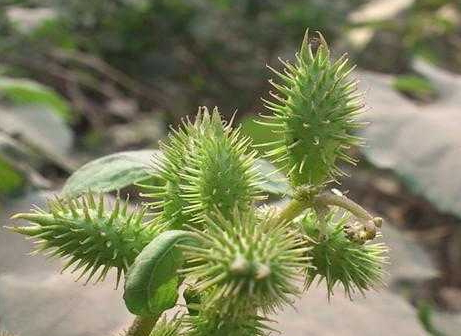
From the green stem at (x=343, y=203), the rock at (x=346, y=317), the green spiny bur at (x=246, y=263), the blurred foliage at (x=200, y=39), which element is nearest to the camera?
the green spiny bur at (x=246, y=263)

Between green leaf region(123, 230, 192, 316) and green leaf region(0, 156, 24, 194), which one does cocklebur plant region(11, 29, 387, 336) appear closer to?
green leaf region(123, 230, 192, 316)

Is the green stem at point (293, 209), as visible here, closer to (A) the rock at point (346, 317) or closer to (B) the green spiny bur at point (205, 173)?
(B) the green spiny bur at point (205, 173)

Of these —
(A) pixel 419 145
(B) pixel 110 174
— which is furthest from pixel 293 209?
(A) pixel 419 145

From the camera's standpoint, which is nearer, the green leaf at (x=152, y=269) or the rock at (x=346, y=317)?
the green leaf at (x=152, y=269)

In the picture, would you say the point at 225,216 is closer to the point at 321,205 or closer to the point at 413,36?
the point at 321,205

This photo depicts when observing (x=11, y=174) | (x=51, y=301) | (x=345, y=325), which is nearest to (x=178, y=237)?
(x=51, y=301)

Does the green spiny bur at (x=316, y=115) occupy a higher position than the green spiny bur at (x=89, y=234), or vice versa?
the green spiny bur at (x=316, y=115)

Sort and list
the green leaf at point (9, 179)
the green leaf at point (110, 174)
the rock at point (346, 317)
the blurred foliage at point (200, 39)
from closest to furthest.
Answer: the green leaf at point (110, 174) < the rock at point (346, 317) < the green leaf at point (9, 179) < the blurred foliage at point (200, 39)

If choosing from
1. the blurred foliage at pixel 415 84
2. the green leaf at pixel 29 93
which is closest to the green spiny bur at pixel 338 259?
the green leaf at pixel 29 93
